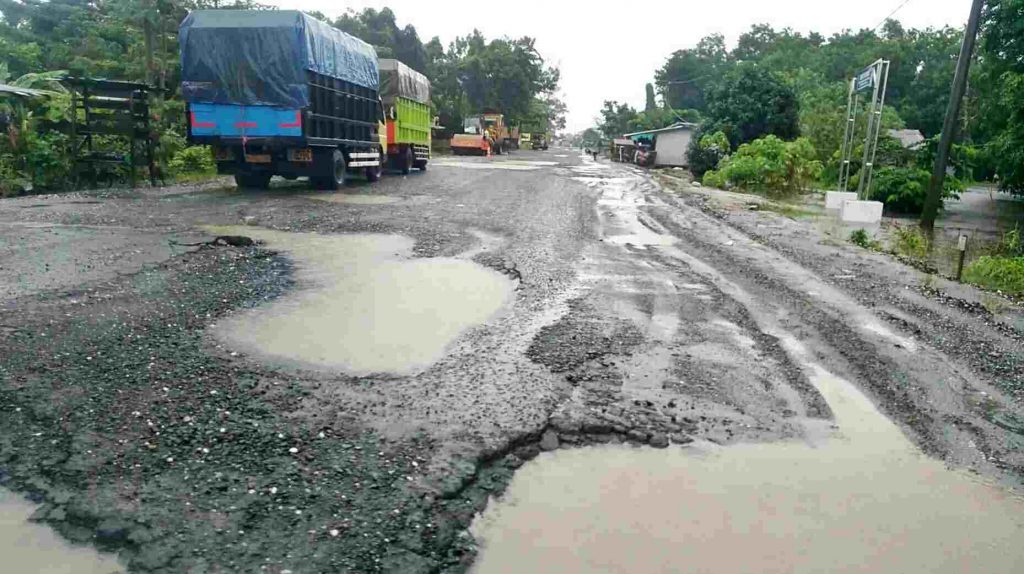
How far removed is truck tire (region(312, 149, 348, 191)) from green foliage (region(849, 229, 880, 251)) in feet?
32.1

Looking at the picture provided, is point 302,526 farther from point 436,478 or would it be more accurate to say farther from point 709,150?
point 709,150

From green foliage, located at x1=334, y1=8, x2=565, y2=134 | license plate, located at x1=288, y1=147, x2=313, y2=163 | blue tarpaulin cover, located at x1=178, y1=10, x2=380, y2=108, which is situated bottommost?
license plate, located at x1=288, y1=147, x2=313, y2=163

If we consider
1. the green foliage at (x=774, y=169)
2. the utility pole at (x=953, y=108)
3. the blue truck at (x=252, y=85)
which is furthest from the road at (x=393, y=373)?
the green foliage at (x=774, y=169)

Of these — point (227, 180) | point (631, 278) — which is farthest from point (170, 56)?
point (631, 278)

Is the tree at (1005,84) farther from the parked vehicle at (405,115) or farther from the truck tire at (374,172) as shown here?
the parked vehicle at (405,115)

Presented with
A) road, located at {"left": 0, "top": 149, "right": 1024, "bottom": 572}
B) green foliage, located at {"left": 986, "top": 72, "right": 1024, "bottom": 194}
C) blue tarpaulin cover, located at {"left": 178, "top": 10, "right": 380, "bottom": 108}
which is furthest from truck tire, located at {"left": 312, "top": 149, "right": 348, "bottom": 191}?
green foliage, located at {"left": 986, "top": 72, "right": 1024, "bottom": 194}

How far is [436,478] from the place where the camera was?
307 centimetres

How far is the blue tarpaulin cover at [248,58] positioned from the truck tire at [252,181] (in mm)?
1871

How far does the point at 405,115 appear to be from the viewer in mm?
21094

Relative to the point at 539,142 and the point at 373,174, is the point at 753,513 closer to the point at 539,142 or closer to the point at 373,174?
the point at 373,174

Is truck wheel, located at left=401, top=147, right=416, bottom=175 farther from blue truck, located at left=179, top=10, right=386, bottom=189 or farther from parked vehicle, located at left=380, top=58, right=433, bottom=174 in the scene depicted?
blue truck, located at left=179, top=10, right=386, bottom=189

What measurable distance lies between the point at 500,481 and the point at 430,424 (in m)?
0.53

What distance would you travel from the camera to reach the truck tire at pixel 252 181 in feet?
48.4

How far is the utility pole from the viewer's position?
12133 millimetres
